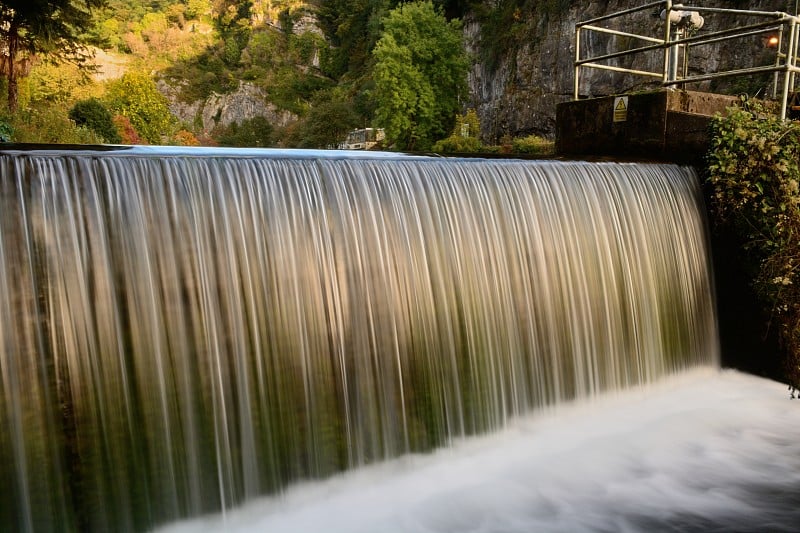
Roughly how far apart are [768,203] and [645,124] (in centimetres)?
189

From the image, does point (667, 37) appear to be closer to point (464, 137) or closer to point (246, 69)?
point (464, 137)

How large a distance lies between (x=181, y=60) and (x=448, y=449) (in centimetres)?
9244

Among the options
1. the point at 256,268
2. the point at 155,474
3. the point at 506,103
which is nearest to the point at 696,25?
the point at 256,268

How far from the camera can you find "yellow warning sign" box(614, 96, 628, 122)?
8.08m

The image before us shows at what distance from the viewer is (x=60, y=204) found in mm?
3619

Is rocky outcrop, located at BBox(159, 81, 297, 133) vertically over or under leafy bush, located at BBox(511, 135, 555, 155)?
over

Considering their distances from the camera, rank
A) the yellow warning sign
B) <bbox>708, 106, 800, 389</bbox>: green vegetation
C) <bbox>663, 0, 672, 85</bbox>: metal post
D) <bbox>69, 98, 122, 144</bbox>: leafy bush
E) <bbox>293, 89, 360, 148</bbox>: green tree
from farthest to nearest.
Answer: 1. <bbox>293, 89, 360, 148</bbox>: green tree
2. <bbox>69, 98, 122, 144</bbox>: leafy bush
3. the yellow warning sign
4. <bbox>663, 0, 672, 85</bbox>: metal post
5. <bbox>708, 106, 800, 389</bbox>: green vegetation

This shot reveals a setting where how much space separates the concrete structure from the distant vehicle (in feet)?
116

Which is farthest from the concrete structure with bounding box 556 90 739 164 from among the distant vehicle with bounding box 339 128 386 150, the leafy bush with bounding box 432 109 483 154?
the distant vehicle with bounding box 339 128 386 150

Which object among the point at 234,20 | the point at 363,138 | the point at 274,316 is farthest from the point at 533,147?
the point at 234,20

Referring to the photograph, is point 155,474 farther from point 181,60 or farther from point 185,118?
point 181,60

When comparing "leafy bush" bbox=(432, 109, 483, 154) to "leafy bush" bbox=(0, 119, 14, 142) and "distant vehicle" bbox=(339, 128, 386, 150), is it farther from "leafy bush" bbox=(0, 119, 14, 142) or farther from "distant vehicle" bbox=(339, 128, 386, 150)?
"leafy bush" bbox=(0, 119, 14, 142)

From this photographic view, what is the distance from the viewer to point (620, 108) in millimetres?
8164

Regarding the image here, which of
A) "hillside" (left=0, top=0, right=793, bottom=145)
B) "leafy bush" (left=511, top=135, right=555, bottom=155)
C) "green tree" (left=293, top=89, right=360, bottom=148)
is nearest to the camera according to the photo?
"leafy bush" (left=511, top=135, right=555, bottom=155)
